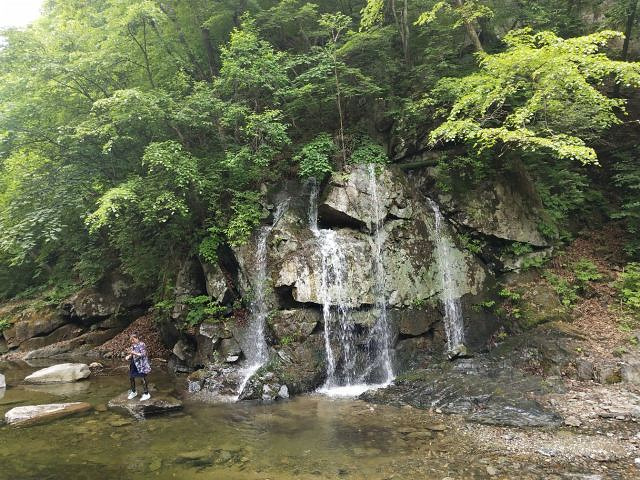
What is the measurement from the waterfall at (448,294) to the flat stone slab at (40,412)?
9517 millimetres

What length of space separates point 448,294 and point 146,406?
850 cm

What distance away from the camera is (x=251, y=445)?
22.6 feet

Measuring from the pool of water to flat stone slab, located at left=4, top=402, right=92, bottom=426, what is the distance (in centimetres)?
34

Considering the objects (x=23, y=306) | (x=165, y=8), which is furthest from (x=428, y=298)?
(x=23, y=306)

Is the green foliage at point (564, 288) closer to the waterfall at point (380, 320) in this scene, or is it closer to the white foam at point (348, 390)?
the waterfall at point (380, 320)

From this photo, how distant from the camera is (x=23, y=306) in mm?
17109

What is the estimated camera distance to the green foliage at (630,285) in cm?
1038

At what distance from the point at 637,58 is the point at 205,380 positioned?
64.5 ft

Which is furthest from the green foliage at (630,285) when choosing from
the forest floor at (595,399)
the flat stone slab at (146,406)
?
the flat stone slab at (146,406)

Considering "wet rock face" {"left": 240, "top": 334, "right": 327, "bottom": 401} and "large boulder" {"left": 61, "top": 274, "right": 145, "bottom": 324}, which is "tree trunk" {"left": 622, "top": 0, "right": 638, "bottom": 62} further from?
"large boulder" {"left": 61, "top": 274, "right": 145, "bottom": 324}

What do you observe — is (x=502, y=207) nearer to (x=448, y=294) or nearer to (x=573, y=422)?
(x=448, y=294)

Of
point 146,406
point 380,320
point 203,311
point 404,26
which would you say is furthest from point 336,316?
point 404,26

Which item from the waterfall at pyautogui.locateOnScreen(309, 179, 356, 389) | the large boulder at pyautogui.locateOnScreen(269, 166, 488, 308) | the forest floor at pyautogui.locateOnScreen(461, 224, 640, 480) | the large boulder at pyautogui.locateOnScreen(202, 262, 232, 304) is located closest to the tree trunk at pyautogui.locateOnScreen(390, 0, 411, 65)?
the large boulder at pyautogui.locateOnScreen(269, 166, 488, 308)

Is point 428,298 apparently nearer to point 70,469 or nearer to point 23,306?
point 70,469
